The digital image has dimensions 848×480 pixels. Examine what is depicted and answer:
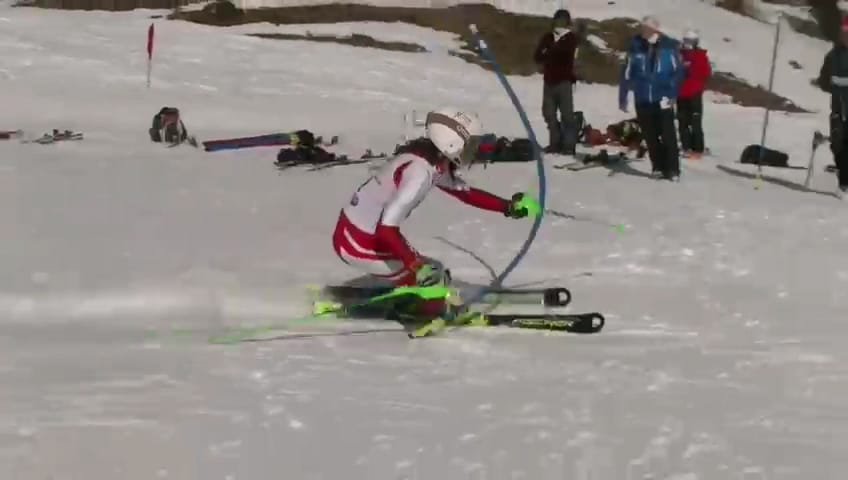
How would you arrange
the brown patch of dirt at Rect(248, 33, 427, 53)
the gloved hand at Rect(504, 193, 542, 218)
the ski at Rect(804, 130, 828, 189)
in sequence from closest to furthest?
the gloved hand at Rect(504, 193, 542, 218) < the ski at Rect(804, 130, 828, 189) < the brown patch of dirt at Rect(248, 33, 427, 53)

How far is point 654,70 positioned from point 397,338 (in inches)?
231

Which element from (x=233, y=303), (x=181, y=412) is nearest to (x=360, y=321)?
(x=233, y=303)

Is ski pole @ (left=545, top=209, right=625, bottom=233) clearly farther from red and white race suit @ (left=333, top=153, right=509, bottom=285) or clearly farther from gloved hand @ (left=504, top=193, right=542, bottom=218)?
red and white race suit @ (left=333, top=153, right=509, bottom=285)

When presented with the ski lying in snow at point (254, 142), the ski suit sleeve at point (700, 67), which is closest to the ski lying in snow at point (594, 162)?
the ski suit sleeve at point (700, 67)

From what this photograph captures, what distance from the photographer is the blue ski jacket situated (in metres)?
10.1

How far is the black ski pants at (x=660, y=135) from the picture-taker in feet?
33.6

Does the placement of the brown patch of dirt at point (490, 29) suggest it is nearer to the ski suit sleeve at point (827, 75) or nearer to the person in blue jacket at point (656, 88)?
the person in blue jacket at point (656, 88)

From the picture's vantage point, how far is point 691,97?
493 inches

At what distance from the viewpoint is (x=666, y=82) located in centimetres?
1010

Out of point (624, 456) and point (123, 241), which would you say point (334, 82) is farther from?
point (624, 456)

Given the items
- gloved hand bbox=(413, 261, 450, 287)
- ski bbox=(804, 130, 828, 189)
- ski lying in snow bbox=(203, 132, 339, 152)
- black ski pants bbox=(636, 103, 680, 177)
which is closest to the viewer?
gloved hand bbox=(413, 261, 450, 287)

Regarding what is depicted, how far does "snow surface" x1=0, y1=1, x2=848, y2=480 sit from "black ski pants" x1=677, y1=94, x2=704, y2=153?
55.4 inches

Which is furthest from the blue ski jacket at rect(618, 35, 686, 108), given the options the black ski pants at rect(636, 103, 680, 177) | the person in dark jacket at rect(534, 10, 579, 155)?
the person in dark jacket at rect(534, 10, 579, 155)

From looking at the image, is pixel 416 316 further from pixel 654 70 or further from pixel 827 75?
pixel 827 75
